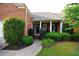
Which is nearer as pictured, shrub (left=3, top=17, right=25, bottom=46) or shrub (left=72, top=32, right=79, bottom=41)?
shrub (left=3, top=17, right=25, bottom=46)

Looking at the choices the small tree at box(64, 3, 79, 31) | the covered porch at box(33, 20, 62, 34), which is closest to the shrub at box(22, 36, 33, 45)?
the small tree at box(64, 3, 79, 31)

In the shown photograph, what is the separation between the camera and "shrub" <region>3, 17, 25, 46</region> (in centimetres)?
1184

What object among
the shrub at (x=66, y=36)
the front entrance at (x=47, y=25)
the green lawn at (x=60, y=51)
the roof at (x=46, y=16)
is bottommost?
the green lawn at (x=60, y=51)

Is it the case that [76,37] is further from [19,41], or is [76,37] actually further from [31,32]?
[19,41]

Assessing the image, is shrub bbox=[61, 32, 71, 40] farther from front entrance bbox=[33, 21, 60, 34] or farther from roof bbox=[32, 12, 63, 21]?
roof bbox=[32, 12, 63, 21]

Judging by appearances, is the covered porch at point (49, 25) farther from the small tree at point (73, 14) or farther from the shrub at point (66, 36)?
the small tree at point (73, 14)

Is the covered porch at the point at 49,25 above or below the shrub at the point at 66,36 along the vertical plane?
above

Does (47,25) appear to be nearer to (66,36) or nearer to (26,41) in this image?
(66,36)

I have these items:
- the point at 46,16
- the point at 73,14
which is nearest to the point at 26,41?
the point at 73,14

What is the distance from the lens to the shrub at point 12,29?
11844 mm

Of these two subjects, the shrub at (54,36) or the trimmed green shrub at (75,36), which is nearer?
the shrub at (54,36)

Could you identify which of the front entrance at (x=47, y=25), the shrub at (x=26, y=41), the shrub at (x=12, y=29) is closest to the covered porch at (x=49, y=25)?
the front entrance at (x=47, y=25)

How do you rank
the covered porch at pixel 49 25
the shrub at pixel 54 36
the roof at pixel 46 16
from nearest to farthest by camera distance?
the shrub at pixel 54 36 < the covered porch at pixel 49 25 < the roof at pixel 46 16

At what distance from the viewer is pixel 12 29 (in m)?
11.9
